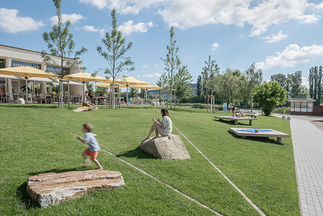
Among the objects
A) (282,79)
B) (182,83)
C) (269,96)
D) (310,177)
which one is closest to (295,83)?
(282,79)

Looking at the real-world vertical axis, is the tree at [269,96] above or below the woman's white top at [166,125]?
above

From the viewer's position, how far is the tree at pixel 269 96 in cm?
2868

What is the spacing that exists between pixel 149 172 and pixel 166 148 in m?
1.27

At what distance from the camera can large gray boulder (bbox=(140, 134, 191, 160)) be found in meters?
5.91

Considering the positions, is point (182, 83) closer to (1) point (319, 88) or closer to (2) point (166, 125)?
(2) point (166, 125)

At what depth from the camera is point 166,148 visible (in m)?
6.03

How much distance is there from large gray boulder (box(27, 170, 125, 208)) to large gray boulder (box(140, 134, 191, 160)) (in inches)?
73.0

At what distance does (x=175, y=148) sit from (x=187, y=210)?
8.86ft

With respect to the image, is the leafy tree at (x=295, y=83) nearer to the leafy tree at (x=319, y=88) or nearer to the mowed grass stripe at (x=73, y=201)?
the leafy tree at (x=319, y=88)

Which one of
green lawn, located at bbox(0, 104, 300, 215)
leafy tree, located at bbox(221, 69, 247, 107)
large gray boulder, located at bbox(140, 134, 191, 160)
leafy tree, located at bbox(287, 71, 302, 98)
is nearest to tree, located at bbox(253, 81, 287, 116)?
leafy tree, located at bbox(221, 69, 247, 107)

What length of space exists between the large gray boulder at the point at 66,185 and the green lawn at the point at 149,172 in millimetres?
126

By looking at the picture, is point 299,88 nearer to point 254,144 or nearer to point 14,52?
point 254,144

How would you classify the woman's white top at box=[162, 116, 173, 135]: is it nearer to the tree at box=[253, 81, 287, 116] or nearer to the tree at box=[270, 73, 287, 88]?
the tree at box=[253, 81, 287, 116]

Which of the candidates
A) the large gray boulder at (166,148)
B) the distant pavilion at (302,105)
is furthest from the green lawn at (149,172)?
the distant pavilion at (302,105)
